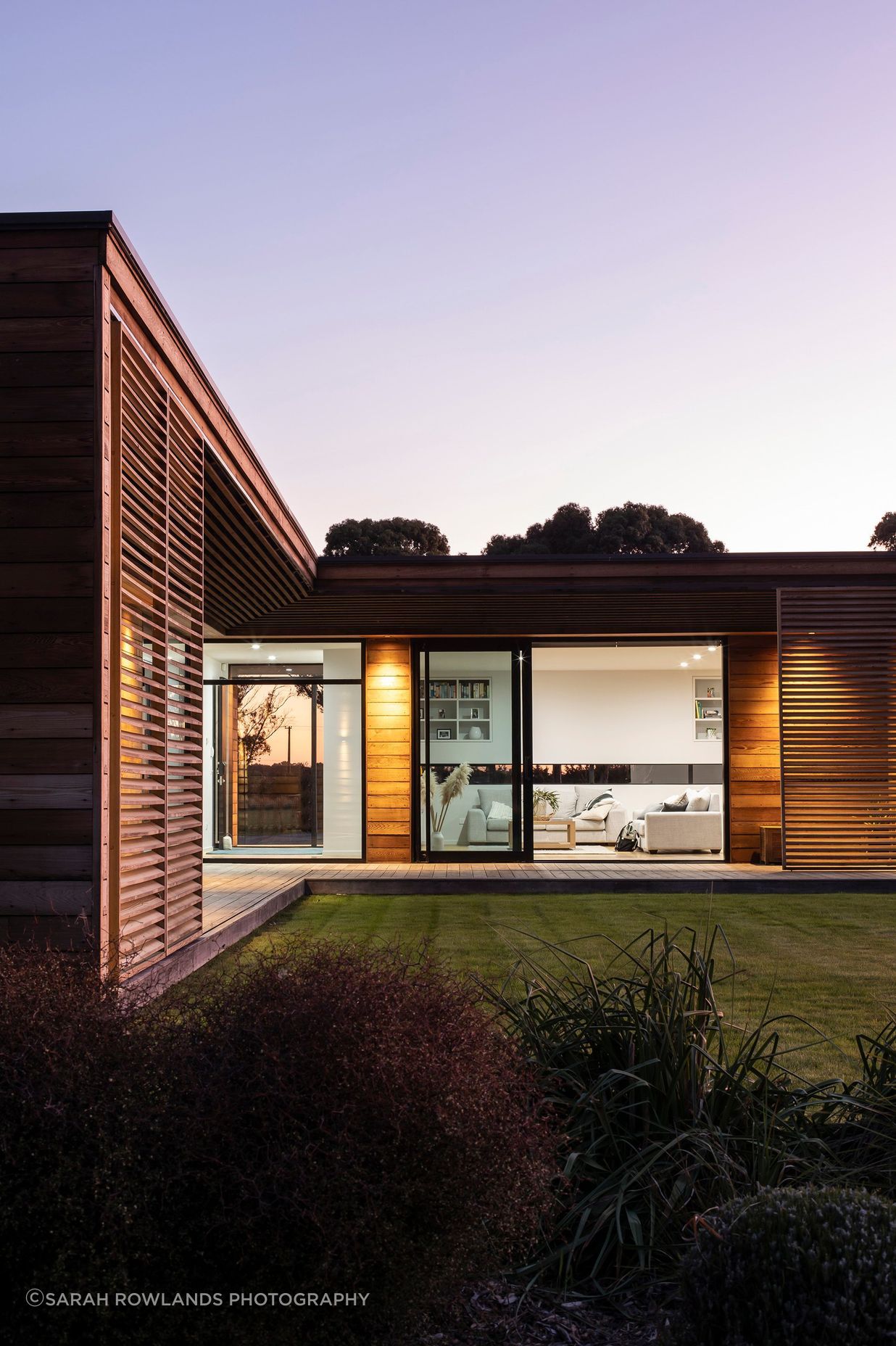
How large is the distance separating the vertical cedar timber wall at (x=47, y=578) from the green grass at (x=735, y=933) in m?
1.51

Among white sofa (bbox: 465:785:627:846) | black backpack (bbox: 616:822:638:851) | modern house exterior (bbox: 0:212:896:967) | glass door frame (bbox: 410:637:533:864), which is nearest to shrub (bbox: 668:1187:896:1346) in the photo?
modern house exterior (bbox: 0:212:896:967)

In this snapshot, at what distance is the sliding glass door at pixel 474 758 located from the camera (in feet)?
43.0

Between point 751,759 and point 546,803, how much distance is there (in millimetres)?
5102

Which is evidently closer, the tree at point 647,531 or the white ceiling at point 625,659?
the white ceiling at point 625,659

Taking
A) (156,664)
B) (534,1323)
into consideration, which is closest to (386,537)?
(156,664)

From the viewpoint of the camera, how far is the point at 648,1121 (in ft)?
8.18

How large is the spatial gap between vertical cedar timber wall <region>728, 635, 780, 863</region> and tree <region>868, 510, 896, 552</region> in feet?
81.5

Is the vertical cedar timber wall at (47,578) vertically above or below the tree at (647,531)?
below

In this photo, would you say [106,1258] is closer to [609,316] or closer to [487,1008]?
[487,1008]

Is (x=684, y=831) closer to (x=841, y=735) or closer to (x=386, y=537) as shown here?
(x=841, y=735)

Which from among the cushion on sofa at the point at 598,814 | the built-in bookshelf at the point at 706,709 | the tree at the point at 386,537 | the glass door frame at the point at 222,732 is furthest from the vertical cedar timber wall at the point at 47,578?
the tree at the point at 386,537

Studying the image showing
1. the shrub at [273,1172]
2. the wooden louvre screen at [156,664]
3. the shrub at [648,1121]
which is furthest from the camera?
the wooden louvre screen at [156,664]

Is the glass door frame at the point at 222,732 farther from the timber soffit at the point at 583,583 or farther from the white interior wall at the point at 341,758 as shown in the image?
the timber soffit at the point at 583,583

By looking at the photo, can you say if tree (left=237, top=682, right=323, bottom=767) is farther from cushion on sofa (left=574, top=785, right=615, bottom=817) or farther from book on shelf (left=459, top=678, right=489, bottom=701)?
cushion on sofa (left=574, top=785, right=615, bottom=817)
